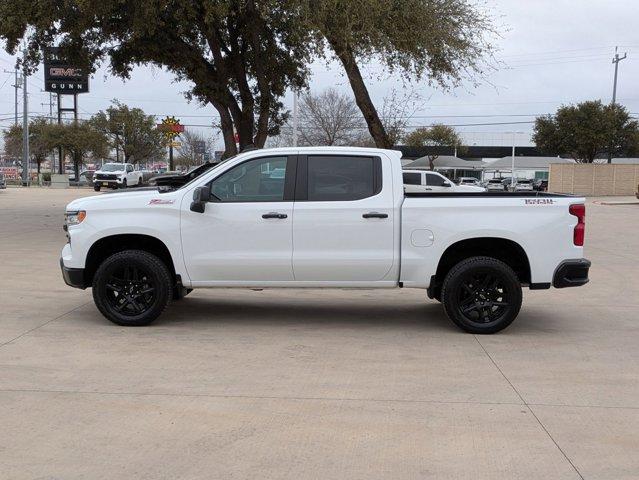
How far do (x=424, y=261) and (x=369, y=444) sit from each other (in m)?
3.13

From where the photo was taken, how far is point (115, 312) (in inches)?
293

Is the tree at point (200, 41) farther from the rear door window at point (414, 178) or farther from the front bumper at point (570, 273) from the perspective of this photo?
the front bumper at point (570, 273)

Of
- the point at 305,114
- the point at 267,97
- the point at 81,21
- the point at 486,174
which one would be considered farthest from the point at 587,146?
the point at 81,21

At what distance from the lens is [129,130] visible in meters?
70.9

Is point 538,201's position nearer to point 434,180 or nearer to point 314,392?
A: point 314,392

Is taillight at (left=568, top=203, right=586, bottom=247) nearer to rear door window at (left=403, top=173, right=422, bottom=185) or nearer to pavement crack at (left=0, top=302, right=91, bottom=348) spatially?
pavement crack at (left=0, top=302, right=91, bottom=348)

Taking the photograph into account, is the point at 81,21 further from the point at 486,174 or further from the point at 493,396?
the point at 486,174

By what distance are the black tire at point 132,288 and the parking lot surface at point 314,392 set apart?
21cm

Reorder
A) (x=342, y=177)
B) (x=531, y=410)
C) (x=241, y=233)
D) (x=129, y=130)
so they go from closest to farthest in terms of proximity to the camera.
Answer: (x=531, y=410) < (x=241, y=233) < (x=342, y=177) < (x=129, y=130)

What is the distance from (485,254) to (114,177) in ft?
134

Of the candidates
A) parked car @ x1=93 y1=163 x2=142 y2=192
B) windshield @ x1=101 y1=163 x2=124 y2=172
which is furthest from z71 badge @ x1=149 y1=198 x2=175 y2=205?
windshield @ x1=101 y1=163 x2=124 y2=172

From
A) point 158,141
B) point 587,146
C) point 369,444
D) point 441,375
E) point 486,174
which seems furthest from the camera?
point 486,174

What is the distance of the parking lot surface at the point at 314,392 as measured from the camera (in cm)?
413

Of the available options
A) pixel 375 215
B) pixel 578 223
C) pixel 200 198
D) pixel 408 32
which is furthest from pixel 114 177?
pixel 578 223
